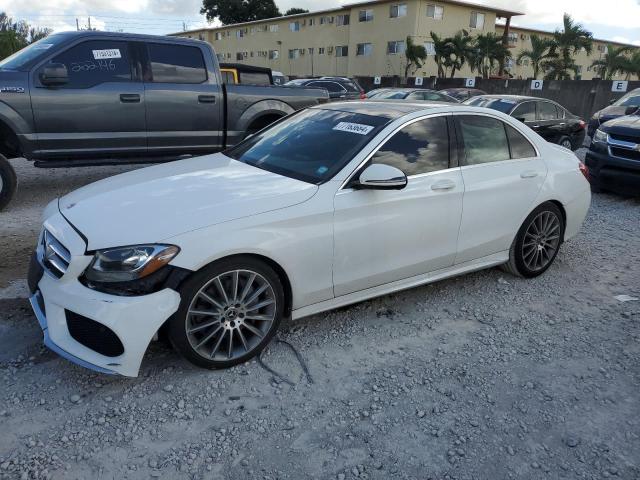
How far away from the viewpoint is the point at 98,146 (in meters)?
6.44

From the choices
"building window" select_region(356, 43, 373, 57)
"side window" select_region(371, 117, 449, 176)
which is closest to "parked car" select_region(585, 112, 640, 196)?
"side window" select_region(371, 117, 449, 176)

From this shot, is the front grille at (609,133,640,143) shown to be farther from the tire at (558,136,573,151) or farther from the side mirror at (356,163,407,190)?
the side mirror at (356,163,407,190)

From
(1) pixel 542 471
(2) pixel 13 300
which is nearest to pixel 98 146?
(2) pixel 13 300

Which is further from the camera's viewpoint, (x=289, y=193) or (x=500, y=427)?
(x=289, y=193)

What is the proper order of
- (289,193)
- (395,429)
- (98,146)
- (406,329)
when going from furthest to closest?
(98,146), (406,329), (289,193), (395,429)

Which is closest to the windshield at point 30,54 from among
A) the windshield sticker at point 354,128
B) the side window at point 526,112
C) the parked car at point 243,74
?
the parked car at point 243,74

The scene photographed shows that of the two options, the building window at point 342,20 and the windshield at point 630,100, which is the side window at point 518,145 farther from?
the building window at point 342,20

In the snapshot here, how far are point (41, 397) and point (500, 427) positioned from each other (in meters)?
2.55

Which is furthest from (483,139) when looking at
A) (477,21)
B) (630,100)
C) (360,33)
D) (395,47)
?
(477,21)

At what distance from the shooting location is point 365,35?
141 ft

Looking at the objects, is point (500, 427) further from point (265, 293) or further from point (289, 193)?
point (289, 193)

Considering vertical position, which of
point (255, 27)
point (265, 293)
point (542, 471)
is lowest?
point (542, 471)

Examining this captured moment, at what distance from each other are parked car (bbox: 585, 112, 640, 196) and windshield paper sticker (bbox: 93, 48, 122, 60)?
738 cm

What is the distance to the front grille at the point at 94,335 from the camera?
2.73m
